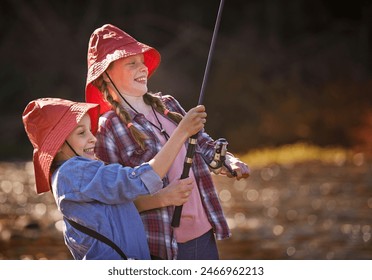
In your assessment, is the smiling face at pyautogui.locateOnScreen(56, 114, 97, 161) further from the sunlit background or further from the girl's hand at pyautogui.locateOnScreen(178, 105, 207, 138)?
the sunlit background

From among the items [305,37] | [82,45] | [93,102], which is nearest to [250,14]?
[305,37]

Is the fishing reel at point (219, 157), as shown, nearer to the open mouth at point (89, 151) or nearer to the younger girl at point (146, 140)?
the younger girl at point (146, 140)

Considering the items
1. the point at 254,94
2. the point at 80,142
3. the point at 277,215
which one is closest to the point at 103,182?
the point at 80,142

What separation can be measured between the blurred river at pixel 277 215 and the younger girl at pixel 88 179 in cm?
317

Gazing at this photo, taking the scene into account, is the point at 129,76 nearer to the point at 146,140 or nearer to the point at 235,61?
the point at 146,140

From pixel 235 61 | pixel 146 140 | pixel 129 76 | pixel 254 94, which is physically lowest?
pixel 254 94

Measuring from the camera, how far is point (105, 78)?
8.17 ft

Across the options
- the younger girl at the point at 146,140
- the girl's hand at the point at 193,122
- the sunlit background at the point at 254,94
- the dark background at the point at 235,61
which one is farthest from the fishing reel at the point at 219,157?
the dark background at the point at 235,61

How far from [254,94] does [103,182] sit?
7947 millimetres

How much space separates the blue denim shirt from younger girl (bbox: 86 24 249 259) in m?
0.17

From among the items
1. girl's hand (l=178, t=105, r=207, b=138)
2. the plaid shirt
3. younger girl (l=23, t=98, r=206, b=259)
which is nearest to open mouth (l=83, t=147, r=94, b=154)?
younger girl (l=23, t=98, r=206, b=259)

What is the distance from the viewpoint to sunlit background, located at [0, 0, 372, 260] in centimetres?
659

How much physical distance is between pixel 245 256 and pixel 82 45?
5.84 metres

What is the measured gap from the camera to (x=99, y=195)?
2189 mm
